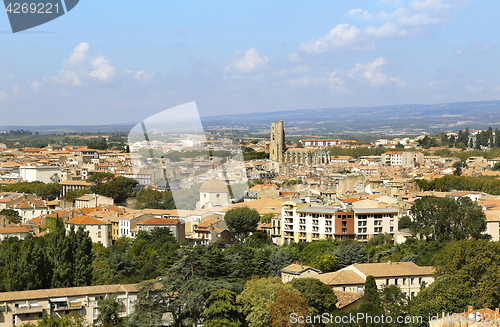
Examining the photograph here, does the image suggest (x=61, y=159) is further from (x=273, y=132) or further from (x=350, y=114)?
(x=350, y=114)

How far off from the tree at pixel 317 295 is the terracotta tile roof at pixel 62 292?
2.85 m

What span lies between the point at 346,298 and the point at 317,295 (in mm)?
884

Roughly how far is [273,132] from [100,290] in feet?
124

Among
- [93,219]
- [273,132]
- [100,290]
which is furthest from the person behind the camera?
[273,132]

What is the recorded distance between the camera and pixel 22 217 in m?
24.0

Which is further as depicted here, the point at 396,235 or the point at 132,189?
the point at 132,189

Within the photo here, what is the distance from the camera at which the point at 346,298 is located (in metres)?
10.3

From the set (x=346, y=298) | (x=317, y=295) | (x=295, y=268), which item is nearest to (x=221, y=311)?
(x=317, y=295)

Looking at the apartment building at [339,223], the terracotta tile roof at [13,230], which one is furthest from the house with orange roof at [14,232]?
the apartment building at [339,223]

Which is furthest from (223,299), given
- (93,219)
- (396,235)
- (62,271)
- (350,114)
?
(350,114)

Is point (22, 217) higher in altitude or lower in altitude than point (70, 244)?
lower

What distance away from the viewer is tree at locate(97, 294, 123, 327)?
982 cm

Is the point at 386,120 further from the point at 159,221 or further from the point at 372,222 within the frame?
the point at 372,222

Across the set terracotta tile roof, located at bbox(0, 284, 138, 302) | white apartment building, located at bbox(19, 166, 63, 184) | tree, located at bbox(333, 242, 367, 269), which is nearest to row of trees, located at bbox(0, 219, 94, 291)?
terracotta tile roof, located at bbox(0, 284, 138, 302)
